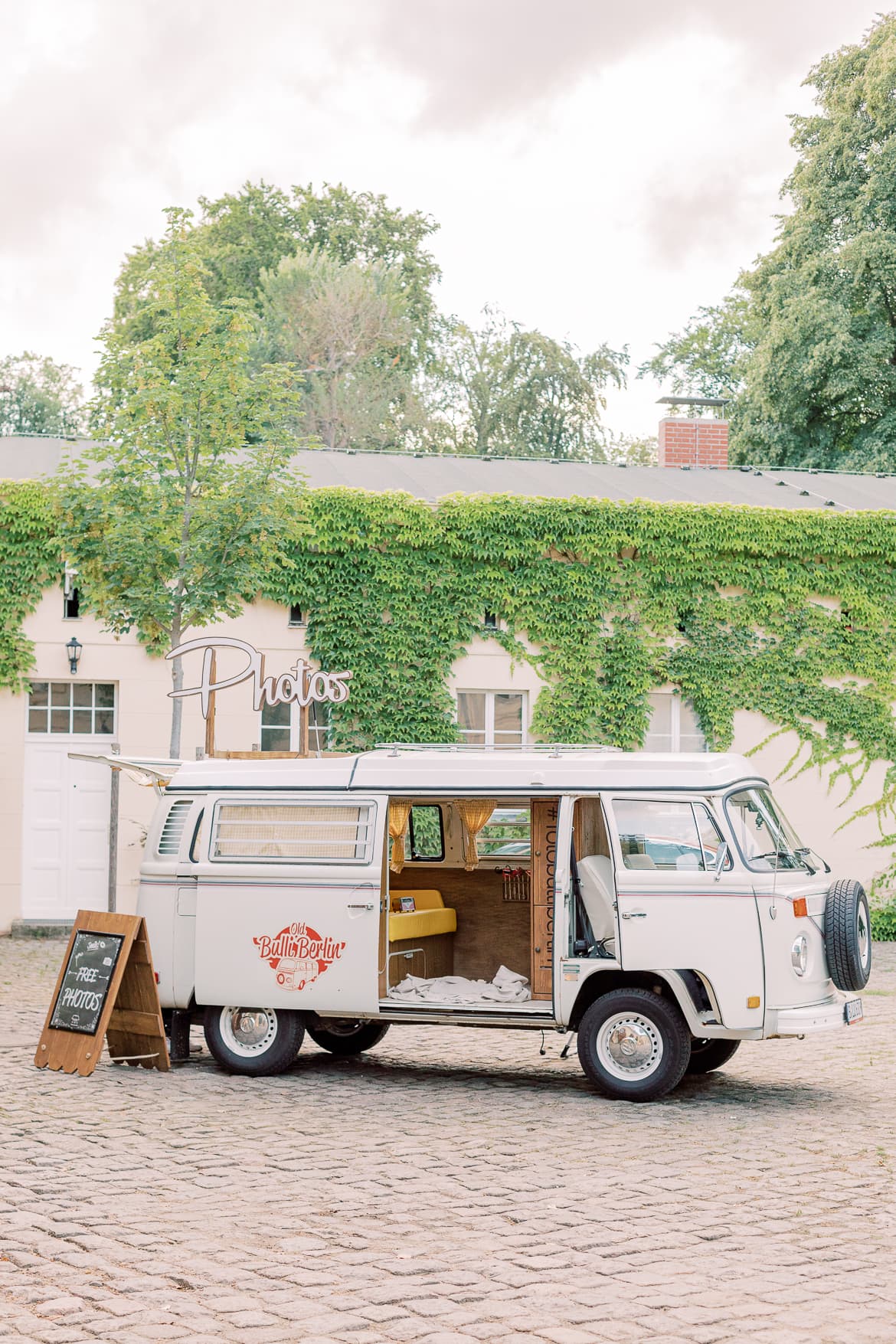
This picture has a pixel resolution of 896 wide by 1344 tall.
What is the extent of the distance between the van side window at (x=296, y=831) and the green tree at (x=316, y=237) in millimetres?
33659

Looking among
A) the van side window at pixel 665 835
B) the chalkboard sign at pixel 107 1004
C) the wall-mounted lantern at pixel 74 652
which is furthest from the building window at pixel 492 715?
the van side window at pixel 665 835

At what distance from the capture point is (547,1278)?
19.1 ft

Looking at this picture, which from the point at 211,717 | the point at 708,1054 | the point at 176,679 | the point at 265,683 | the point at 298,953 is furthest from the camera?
the point at 176,679

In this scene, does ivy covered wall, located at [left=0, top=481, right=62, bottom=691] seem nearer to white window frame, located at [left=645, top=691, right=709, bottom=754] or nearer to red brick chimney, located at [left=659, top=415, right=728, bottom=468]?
white window frame, located at [left=645, top=691, right=709, bottom=754]

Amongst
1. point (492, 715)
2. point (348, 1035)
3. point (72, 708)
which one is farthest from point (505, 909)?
point (72, 708)

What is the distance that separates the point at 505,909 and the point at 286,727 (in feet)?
28.1

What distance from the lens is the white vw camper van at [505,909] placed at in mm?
9258

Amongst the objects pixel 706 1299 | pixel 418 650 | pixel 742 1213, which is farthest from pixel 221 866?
pixel 418 650

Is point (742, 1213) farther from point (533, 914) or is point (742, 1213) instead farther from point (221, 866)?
point (221, 866)

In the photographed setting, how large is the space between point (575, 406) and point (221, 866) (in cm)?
3284

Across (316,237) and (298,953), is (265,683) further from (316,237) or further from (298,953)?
(316,237)

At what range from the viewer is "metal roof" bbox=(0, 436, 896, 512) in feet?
69.0

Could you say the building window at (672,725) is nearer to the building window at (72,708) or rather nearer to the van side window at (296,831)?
the building window at (72,708)

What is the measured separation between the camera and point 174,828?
10.7 metres
